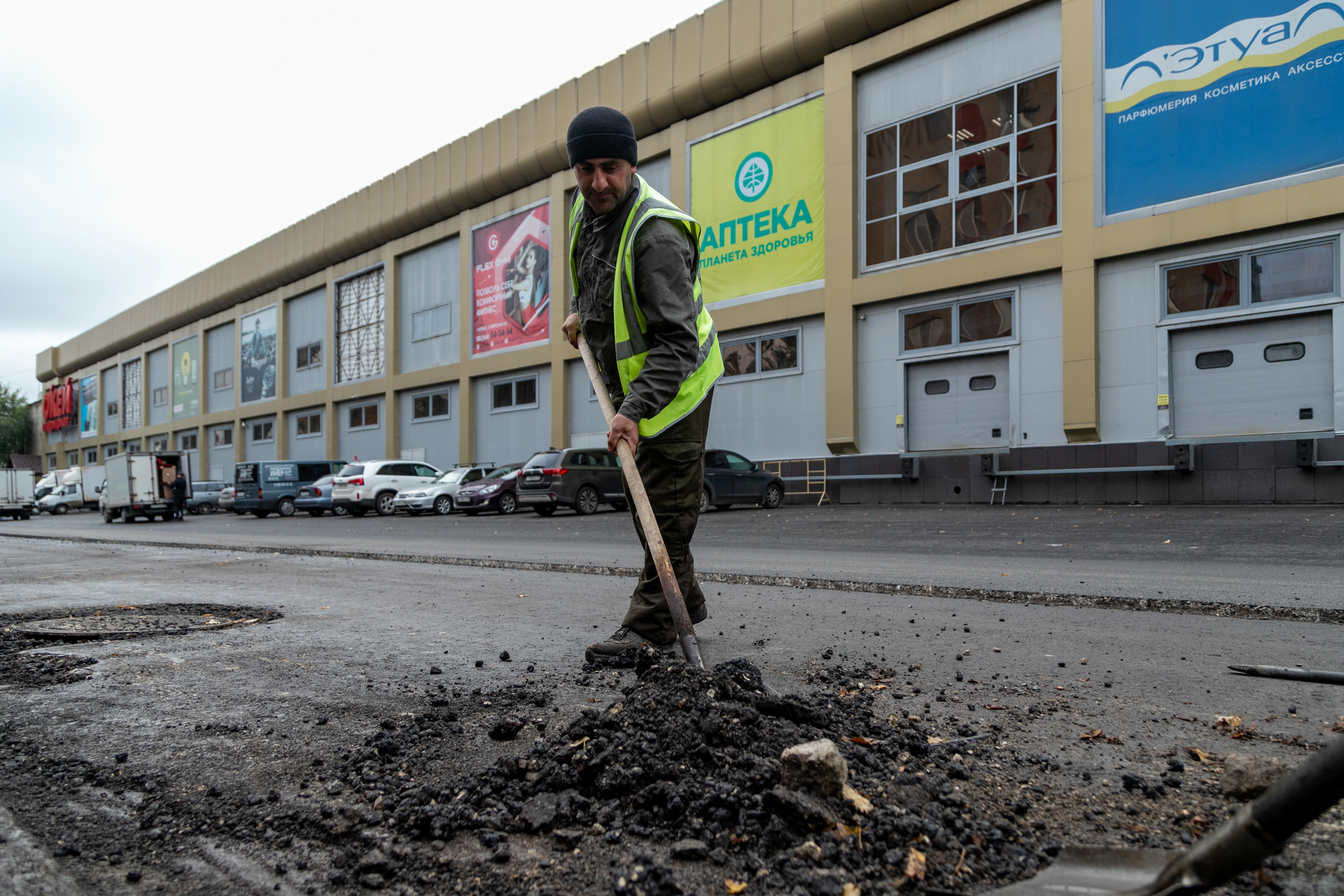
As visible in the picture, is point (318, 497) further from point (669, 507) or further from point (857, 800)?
point (857, 800)

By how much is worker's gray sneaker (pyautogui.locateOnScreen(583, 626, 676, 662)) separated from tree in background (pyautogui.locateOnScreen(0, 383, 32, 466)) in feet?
301

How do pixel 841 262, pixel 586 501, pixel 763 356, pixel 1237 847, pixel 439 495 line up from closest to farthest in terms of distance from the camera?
1. pixel 1237 847
2. pixel 586 501
3. pixel 841 262
4. pixel 763 356
5. pixel 439 495

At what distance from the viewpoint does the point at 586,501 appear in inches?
767

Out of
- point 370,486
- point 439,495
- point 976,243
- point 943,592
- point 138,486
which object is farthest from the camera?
point 138,486

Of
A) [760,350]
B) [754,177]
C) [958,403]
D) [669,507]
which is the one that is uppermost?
[754,177]

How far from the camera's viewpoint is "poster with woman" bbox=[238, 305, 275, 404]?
42000 millimetres

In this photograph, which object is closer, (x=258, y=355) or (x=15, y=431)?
(x=258, y=355)

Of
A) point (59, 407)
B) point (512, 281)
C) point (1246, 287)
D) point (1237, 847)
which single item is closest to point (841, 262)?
point (1246, 287)

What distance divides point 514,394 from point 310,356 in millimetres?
15437

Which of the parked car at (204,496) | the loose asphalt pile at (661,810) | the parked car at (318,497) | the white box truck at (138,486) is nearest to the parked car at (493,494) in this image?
the parked car at (318,497)

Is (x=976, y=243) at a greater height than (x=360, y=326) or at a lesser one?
lesser

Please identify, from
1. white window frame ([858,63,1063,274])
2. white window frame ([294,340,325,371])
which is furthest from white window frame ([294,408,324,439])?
white window frame ([858,63,1063,274])

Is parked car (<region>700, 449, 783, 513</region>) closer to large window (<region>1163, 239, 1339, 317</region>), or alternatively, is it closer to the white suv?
large window (<region>1163, 239, 1339, 317</region>)

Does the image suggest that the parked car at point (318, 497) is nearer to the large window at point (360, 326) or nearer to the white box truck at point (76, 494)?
the large window at point (360, 326)
